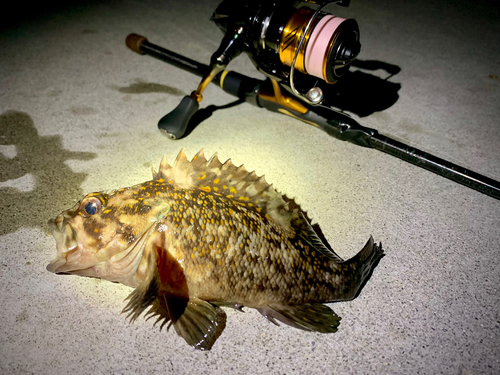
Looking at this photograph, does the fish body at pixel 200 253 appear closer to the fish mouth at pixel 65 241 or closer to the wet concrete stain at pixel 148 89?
the fish mouth at pixel 65 241

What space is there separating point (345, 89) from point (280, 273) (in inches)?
79.5

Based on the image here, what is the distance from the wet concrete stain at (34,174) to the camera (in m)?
2.01

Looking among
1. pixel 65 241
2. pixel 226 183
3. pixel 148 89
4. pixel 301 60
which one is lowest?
pixel 148 89

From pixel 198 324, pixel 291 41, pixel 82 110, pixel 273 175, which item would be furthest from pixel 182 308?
pixel 82 110

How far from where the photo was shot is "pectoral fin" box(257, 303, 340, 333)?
157 cm

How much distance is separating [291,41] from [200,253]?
1.25m

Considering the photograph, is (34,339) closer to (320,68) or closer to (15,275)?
(15,275)

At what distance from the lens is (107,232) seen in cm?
147

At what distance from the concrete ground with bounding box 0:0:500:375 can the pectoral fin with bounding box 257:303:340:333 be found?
0.05 metres

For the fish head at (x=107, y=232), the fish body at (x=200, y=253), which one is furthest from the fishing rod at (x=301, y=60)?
the fish head at (x=107, y=232)

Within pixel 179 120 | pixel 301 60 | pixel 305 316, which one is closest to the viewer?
pixel 305 316

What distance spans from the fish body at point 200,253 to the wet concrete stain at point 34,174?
24.3 inches

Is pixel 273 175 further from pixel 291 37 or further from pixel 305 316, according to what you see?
pixel 305 316

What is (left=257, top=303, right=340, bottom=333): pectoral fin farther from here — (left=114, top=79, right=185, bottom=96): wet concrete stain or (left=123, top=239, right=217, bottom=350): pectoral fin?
(left=114, top=79, right=185, bottom=96): wet concrete stain
